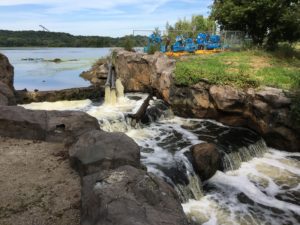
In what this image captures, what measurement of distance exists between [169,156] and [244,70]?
291 inches

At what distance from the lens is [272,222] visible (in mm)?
8930

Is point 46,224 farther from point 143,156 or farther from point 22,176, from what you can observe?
point 143,156

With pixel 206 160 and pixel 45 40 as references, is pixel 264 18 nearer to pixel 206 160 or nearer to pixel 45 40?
pixel 206 160

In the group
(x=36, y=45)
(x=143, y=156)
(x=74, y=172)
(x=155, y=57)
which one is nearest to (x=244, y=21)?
(x=155, y=57)

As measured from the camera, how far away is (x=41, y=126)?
870cm

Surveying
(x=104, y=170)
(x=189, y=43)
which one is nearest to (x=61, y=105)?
(x=189, y=43)

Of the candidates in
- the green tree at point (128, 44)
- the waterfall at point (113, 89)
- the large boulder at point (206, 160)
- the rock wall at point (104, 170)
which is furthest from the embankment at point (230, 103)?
the rock wall at point (104, 170)

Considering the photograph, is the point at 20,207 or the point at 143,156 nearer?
the point at 20,207

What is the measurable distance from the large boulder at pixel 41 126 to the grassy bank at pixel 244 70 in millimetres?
8871

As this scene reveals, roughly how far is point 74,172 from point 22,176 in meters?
1.06

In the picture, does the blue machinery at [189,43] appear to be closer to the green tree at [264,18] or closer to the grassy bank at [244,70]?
the green tree at [264,18]

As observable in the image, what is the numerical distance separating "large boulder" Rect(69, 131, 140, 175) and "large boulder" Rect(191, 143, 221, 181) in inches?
179

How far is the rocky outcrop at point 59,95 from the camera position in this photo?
1955cm

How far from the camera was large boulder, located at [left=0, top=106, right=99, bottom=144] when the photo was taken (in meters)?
8.66
